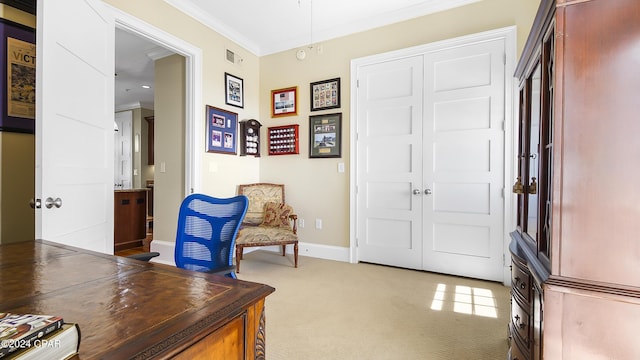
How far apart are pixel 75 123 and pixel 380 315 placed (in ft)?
8.17

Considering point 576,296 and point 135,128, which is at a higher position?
point 135,128

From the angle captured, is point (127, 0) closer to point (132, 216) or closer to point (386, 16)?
point (386, 16)

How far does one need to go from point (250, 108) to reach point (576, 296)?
386cm

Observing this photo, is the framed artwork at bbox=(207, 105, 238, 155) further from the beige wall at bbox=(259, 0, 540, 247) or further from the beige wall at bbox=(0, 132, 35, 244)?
the beige wall at bbox=(0, 132, 35, 244)

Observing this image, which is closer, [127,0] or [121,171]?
[127,0]

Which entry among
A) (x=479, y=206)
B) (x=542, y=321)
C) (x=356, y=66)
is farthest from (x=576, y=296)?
(x=356, y=66)

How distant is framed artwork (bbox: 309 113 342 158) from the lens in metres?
3.60

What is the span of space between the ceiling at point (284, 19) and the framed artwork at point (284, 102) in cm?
60

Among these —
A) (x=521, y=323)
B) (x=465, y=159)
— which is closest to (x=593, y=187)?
(x=521, y=323)

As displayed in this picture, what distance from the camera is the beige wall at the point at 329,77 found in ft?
9.86

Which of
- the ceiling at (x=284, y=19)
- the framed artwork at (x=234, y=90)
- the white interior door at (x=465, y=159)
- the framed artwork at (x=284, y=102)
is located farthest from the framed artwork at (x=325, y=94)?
the white interior door at (x=465, y=159)

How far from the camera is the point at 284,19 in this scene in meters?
3.34

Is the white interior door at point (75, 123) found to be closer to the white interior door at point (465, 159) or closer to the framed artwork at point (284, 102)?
the framed artwork at point (284, 102)

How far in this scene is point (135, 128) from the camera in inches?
272
